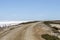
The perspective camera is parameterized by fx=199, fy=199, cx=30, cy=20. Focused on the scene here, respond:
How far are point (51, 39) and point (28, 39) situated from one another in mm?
3929

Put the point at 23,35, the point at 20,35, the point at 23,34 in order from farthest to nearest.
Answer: the point at 23,34 < the point at 20,35 < the point at 23,35

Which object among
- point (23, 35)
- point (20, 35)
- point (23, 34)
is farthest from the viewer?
point (23, 34)

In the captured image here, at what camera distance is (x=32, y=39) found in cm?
3184

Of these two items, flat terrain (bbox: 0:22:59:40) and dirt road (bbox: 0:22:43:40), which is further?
flat terrain (bbox: 0:22:59:40)

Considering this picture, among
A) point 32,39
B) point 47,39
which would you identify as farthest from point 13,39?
point 47,39

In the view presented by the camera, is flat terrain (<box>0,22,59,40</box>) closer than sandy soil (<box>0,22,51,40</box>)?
No

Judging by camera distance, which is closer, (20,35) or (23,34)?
(20,35)

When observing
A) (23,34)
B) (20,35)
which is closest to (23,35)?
(20,35)

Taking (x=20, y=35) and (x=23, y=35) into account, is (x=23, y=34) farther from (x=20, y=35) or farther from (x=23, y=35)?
(x=23, y=35)

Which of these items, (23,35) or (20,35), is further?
(20,35)

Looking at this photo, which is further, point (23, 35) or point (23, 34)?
point (23, 34)

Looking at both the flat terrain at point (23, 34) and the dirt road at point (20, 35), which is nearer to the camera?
the dirt road at point (20, 35)

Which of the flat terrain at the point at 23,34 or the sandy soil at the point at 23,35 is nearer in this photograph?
the sandy soil at the point at 23,35

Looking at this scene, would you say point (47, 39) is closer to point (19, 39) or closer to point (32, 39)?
point (32, 39)
